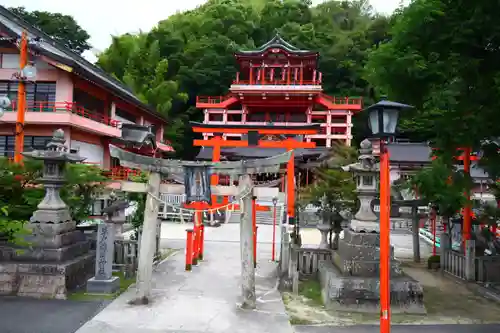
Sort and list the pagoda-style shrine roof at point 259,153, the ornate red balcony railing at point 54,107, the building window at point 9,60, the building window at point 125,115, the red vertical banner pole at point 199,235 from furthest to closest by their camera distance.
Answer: the pagoda-style shrine roof at point 259,153 → the building window at point 125,115 → the building window at point 9,60 → the ornate red balcony railing at point 54,107 → the red vertical banner pole at point 199,235

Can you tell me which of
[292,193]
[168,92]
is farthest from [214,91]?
[292,193]

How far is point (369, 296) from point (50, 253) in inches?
280

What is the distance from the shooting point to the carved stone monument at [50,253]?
26.2 feet

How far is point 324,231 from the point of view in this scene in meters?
11.2

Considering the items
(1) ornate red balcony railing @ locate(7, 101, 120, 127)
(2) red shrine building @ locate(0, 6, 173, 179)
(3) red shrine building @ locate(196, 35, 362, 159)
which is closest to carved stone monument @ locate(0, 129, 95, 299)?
(2) red shrine building @ locate(0, 6, 173, 179)

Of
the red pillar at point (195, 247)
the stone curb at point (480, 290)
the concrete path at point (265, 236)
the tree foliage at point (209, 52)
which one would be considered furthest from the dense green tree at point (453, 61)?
the tree foliage at point (209, 52)

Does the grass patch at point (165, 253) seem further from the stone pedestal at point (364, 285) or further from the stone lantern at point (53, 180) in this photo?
the stone pedestal at point (364, 285)

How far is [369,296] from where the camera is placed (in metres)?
7.61

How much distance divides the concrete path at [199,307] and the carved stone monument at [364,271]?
126 cm

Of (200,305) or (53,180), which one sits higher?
(53,180)

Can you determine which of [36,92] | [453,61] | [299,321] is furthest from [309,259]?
[36,92]

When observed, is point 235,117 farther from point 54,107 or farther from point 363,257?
point 363,257

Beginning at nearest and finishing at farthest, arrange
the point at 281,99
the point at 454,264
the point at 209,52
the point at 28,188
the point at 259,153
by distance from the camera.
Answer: the point at 28,188
the point at 454,264
the point at 259,153
the point at 281,99
the point at 209,52

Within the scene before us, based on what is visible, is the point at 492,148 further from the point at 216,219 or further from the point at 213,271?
the point at 216,219
